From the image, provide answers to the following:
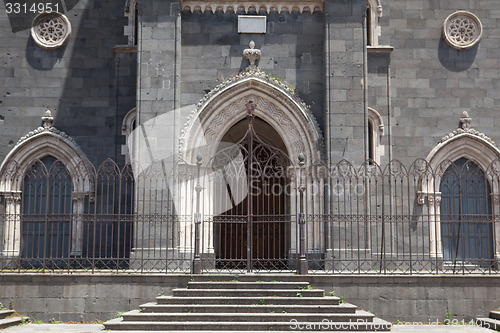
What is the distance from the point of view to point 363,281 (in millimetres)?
16094

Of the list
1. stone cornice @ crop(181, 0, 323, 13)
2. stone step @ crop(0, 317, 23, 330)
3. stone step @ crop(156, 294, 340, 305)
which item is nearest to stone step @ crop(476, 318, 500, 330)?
stone step @ crop(156, 294, 340, 305)

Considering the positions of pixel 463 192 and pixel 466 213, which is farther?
pixel 463 192

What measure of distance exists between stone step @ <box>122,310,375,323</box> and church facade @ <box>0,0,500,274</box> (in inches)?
115

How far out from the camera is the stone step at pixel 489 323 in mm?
14859

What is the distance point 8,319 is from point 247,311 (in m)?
5.31

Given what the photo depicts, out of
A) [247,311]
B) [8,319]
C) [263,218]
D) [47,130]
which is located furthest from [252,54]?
[8,319]

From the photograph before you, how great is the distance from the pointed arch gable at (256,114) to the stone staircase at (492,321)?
5828 millimetres

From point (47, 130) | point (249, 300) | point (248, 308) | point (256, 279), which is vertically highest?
point (47, 130)

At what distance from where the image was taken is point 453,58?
2088 cm

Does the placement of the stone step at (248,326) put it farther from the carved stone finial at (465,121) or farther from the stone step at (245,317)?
the carved stone finial at (465,121)

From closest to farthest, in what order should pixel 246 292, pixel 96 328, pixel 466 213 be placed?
pixel 96 328
pixel 246 292
pixel 466 213

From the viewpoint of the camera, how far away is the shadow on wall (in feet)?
68.4

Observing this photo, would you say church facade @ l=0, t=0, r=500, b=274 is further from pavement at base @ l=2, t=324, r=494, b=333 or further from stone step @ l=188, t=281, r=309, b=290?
pavement at base @ l=2, t=324, r=494, b=333

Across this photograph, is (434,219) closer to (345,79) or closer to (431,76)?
(431,76)
